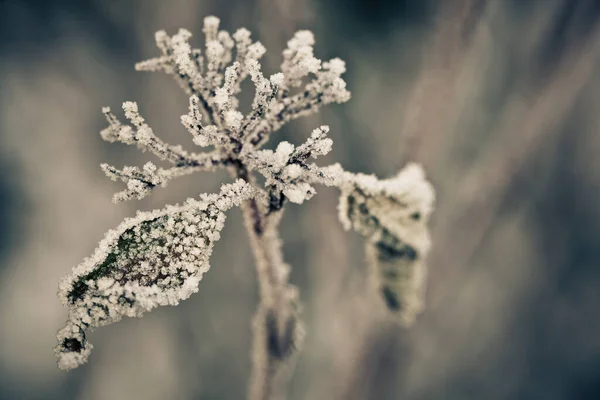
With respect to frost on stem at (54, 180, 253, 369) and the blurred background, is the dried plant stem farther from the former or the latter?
the blurred background

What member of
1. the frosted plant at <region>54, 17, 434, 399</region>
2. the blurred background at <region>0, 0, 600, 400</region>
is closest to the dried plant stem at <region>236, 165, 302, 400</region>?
the frosted plant at <region>54, 17, 434, 399</region>

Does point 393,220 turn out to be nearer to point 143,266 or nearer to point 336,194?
point 143,266

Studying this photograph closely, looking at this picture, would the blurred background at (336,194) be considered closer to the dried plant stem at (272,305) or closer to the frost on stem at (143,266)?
the dried plant stem at (272,305)

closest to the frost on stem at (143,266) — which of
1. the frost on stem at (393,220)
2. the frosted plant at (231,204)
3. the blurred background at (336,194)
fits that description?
the frosted plant at (231,204)

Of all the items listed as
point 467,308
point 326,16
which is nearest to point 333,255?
point 467,308

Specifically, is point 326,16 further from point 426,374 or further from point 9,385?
point 9,385

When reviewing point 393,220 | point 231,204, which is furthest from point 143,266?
point 393,220

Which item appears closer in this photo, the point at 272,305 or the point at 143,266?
the point at 143,266
